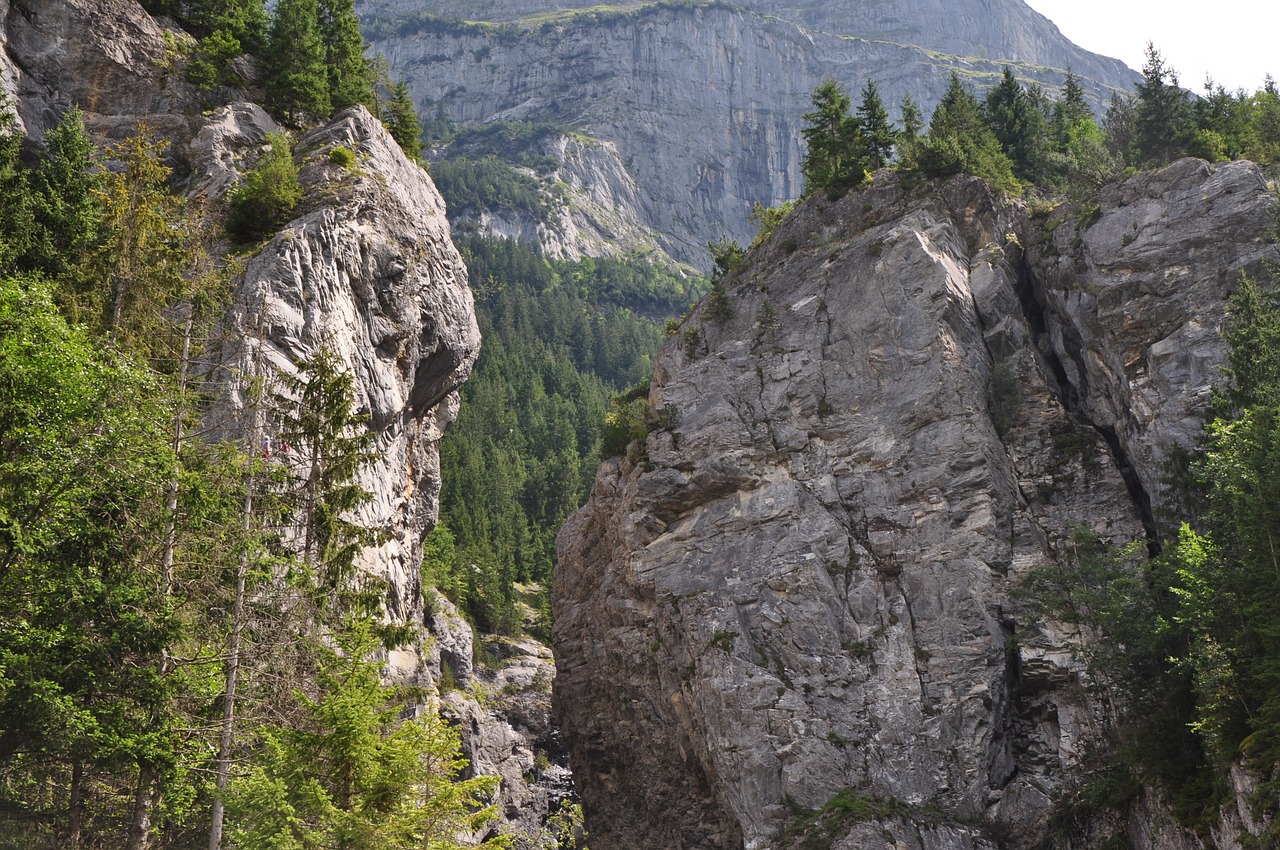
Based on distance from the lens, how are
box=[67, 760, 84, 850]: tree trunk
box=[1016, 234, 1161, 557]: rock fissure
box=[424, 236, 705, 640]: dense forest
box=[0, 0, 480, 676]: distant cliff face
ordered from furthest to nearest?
box=[424, 236, 705, 640]: dense forest, box=[1016, 234, 1161, 557]: rock fissure, box=[0, 0, 480, 676]: distant cliff face, box=[67, 760, 84, 850]: tree trunk

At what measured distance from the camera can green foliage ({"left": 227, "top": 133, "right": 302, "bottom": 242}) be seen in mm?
37938

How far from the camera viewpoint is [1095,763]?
3822 cm

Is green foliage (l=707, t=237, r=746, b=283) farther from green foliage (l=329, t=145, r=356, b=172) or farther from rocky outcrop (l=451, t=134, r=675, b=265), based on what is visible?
rocky outcrop (l=451, t=134, r=675, b=265)

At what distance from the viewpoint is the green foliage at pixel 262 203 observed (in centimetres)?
3794

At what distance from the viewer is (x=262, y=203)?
125 feet

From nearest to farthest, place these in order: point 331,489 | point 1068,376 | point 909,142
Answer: point 331,489
point 1068,376
point 909,142

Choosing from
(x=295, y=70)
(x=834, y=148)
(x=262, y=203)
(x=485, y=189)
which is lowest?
(x=262, y=203)

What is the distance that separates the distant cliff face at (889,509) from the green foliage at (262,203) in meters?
21.7

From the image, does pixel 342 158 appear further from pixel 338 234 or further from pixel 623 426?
pixel 623 426

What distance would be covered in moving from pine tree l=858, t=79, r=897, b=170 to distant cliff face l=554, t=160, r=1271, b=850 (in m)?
4.25

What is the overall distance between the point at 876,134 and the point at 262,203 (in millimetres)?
36452

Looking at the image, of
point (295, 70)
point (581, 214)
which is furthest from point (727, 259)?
point (581, 214)

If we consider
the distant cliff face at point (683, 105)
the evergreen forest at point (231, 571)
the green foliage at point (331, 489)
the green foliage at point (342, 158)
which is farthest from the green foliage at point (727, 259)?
the distant cliff face at point (683, 105)

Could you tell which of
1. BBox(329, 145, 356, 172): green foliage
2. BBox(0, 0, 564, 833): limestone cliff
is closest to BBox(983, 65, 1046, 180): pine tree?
BBox(0, 0, 564, 833): limestone cliff
